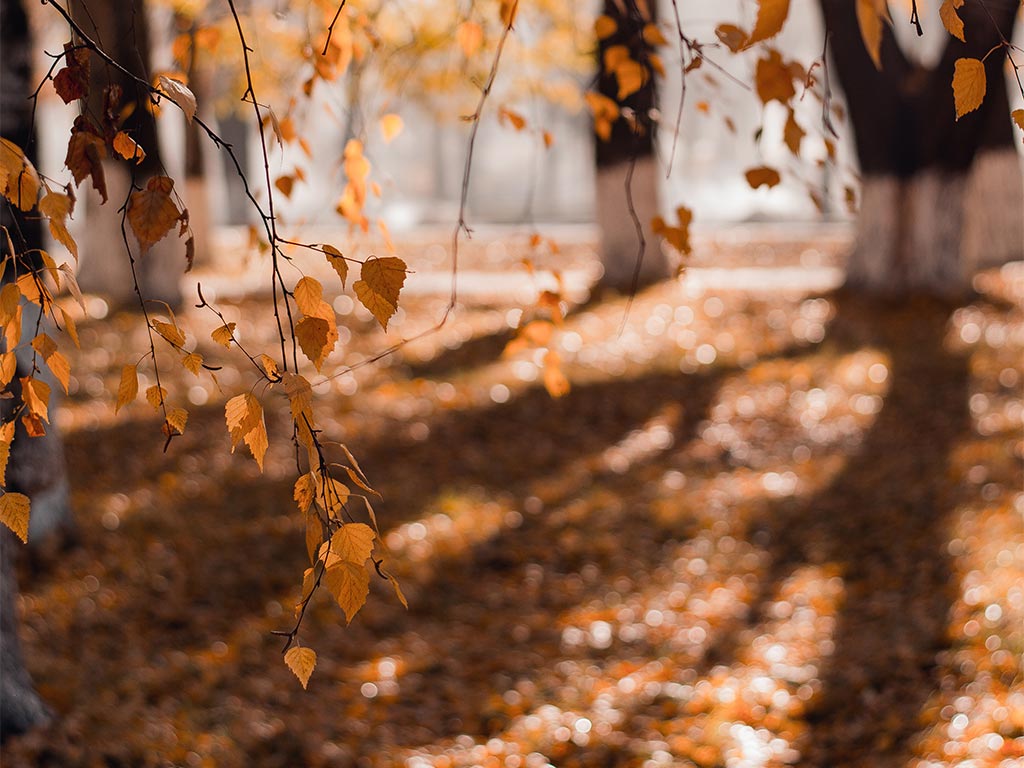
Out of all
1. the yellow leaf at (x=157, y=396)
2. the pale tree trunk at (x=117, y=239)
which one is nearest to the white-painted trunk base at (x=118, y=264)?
the pale tree trunk at (x=117, y=239)

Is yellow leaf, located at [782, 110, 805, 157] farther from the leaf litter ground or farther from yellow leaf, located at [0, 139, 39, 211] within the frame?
the leaf litter ground

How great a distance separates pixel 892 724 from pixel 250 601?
2.86m

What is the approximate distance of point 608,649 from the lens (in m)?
4.60

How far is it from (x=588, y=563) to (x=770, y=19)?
4286 millimetres

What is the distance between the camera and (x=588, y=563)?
5.41m

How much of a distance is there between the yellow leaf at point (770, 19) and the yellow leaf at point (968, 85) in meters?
0.23

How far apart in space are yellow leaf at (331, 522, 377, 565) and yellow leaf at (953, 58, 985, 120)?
3.06 feet

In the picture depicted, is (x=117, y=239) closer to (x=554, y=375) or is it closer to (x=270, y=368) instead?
(x=554, y=375)

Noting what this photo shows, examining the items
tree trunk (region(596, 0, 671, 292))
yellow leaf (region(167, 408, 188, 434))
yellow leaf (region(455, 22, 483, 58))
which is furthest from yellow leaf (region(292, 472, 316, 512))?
tree trunk (region(596, 0, 671, 292))

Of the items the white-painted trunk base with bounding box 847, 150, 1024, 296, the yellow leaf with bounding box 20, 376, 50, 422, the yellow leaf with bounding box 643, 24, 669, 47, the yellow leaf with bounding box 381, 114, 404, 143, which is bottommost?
the yellow leaf with bounding box 20, 376, 50, 422

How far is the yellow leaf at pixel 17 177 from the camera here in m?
1.33

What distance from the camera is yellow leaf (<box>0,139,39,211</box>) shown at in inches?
52.4

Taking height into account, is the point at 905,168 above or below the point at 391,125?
above

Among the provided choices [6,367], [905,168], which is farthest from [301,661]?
[905,168]
